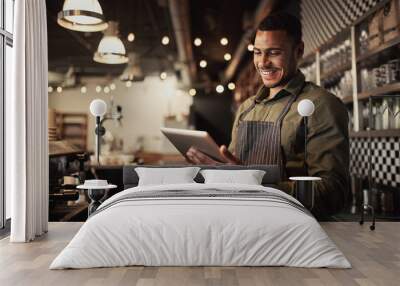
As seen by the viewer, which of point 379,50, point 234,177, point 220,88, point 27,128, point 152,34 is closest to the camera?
point 27,128

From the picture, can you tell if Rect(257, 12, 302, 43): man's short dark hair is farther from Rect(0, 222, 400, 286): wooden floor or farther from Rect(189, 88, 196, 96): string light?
Rect(0, 222, 400, 286): wooden floor

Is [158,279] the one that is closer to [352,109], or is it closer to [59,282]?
[59,282]

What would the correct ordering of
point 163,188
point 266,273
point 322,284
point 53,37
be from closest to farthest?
point 322,284 → point 266,273 → point 163,188 → point 53,37

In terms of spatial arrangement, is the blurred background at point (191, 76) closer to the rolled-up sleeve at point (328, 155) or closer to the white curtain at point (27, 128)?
the rolled-up sleeve at point (328, 155)

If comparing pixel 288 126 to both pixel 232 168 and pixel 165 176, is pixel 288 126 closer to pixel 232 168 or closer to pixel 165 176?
pixel 232 168

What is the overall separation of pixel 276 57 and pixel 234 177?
195 centimetres

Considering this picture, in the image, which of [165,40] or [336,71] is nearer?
[336,71]

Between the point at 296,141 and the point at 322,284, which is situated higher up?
the point at 296,141

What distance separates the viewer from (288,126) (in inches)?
256

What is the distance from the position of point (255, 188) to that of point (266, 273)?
110 centimetres

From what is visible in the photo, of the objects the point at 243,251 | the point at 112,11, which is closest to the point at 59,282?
the point at 243,251

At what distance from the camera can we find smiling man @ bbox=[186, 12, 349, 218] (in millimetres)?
6465

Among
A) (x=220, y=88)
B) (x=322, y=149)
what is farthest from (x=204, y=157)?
(x=220, y=88)

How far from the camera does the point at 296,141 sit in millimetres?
6449
